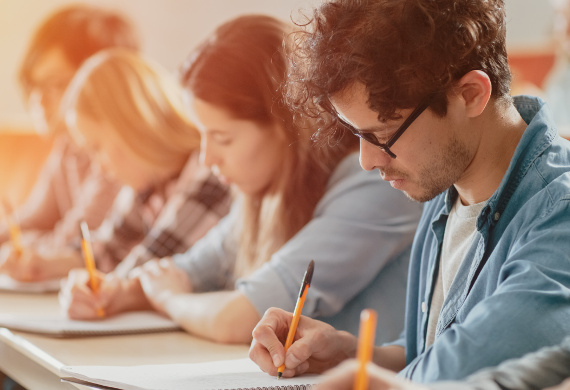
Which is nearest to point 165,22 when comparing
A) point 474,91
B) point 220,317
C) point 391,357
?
point 220,317

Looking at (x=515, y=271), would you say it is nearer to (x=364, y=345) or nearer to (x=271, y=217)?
(x=364, y=345)

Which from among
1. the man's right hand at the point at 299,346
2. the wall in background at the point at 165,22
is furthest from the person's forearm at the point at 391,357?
the wall in background at the point at 165,22

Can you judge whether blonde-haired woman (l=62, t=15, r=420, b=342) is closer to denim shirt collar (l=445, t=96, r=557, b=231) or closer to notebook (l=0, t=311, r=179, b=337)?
notebook (l=0, t=311, r=179, b=337)

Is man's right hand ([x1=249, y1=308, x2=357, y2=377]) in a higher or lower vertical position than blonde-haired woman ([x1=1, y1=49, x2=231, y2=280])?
lower

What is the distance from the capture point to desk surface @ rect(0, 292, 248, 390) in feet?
3.78

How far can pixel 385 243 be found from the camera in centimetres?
131

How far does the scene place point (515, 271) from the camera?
0.80 metres

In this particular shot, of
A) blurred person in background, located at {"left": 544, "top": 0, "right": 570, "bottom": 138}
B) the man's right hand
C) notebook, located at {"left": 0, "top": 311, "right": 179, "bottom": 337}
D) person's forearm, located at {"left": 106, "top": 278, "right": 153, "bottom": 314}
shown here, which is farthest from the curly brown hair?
blurred person in background, located at {"left": 544, "top": 0, "right": 570, "bottom": 138}

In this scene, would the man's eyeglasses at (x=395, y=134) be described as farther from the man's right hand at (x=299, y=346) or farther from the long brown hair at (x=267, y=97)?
the long brown hair at (x=267, y=97)

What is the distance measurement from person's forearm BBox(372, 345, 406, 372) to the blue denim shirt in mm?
73

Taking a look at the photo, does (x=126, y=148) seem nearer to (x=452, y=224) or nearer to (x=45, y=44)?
(x=45, y=44)

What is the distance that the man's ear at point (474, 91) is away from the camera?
0.90 metres

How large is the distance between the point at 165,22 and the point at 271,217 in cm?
270

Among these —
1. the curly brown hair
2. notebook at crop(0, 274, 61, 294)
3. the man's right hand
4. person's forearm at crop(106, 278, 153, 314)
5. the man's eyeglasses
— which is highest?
the curly brown hair
